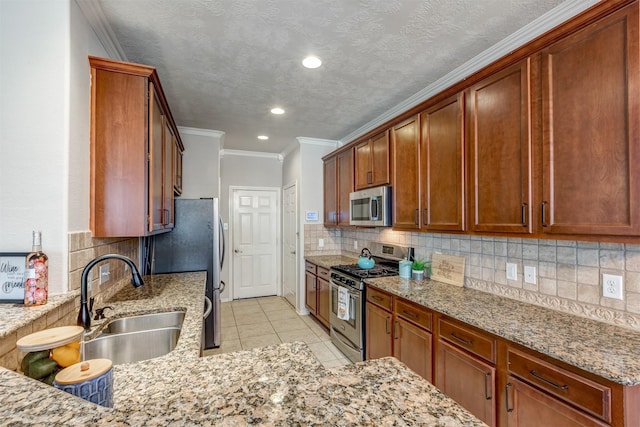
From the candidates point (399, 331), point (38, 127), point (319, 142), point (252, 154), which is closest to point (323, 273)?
point (399, 331)

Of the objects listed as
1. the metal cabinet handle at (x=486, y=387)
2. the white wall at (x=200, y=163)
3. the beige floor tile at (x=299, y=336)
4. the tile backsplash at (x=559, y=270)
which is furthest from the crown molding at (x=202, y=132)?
the metal cabinet handle at (x=486, y=387)

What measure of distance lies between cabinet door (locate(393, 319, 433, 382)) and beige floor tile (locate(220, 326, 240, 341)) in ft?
6.94

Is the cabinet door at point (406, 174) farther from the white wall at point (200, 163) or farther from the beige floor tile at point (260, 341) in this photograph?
the white wall at point (200, 163)

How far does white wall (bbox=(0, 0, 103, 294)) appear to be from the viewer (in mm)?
1418

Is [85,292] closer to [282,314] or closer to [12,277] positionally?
[12,277]

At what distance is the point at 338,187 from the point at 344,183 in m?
0.18

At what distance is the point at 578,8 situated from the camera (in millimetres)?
1683

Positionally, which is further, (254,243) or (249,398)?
(254,243)

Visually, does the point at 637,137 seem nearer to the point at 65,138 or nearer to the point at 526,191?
the point at 526,191

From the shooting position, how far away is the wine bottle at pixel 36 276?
4.27ft

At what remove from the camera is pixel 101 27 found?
1.86m

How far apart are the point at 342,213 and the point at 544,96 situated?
8.55 ft

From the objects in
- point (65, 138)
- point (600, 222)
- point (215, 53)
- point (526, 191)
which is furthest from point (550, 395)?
point (215, 53)

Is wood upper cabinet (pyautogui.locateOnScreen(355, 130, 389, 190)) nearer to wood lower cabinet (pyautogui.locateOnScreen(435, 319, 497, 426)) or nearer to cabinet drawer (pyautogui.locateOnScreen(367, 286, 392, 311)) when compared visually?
cabinet drawer (pyautogui.locateOnScreen(367, 286, 392, 311))
